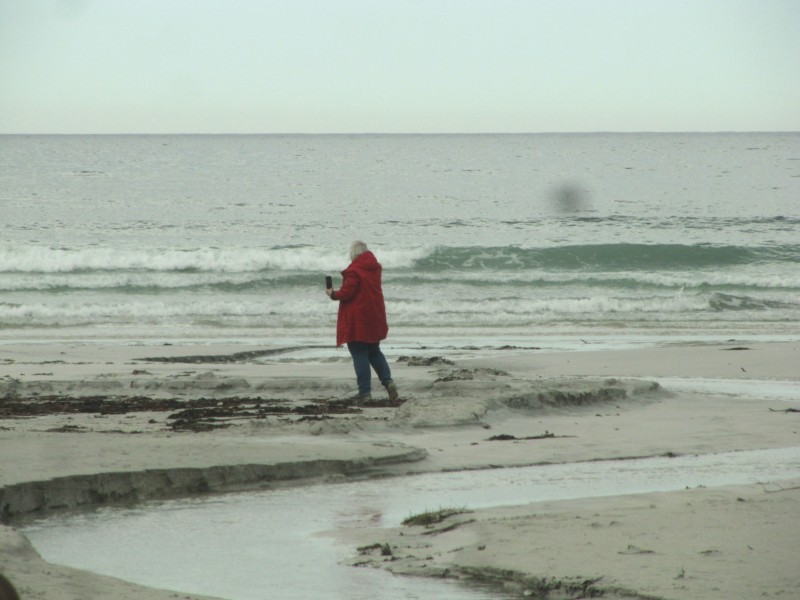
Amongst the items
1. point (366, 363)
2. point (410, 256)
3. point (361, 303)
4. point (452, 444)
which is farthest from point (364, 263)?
point (410, 256)

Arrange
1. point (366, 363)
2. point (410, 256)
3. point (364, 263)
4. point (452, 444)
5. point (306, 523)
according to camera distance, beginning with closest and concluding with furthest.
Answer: point (306, 523) → point (452, 444) → point (364, 263) → point (366, 363) → point (410, 256)

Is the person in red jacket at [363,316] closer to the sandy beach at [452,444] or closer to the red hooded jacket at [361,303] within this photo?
the red hooded jacket at [361,303]

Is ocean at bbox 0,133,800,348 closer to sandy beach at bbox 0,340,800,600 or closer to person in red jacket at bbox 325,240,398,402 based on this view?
sandy beach at bbox 0,340,800,600

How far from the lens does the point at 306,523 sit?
5906 millimetres

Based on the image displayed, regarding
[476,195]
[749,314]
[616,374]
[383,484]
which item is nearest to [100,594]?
[383,484]

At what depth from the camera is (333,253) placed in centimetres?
3244

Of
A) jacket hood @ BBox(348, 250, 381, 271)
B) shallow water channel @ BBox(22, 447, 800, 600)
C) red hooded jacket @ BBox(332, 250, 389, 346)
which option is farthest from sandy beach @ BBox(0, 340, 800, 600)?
jacket hood @ BBox(348, 250, 381, 271)

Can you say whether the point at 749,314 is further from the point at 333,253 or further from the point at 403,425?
the point at 403,425

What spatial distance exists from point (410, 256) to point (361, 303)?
21.2m

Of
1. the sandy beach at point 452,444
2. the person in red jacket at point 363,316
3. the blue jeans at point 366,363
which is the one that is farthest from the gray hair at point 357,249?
the sandy beach at point 452,444

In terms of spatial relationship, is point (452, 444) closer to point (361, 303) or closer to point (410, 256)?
point (361, 303)

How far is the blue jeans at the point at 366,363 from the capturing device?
1025 centimetres

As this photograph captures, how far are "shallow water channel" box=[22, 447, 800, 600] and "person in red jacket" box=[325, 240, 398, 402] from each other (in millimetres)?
3113

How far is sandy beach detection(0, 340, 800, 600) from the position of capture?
4738 millimetres
